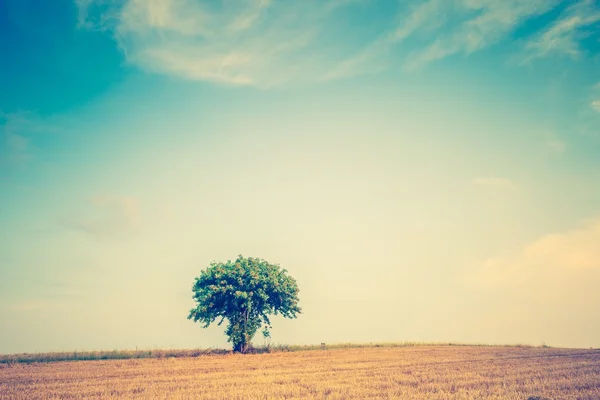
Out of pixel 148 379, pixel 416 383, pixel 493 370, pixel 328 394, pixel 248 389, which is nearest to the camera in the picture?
pixel 328 394

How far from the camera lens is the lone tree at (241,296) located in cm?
4175

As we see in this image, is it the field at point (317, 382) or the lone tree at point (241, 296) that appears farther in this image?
the lone tree at point (241, 296)

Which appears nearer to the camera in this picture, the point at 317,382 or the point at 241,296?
the point at 317,382

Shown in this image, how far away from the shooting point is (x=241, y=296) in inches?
1628

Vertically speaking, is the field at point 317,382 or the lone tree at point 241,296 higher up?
the lone tree at point 241,296

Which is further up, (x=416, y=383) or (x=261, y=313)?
(x=261, y=313)

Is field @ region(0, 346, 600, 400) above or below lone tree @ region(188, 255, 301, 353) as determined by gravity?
below

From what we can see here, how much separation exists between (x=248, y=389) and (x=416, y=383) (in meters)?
7.63

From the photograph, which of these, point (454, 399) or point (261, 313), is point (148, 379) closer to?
point (454, 399)

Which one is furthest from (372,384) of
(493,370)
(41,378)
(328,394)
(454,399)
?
(41,378)

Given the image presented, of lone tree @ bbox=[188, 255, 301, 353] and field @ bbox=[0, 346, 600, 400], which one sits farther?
lone tree @ bbox=[188, 255, 301, 353]

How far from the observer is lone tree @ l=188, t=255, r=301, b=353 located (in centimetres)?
4175

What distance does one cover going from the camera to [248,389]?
55.1ft

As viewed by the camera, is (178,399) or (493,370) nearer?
(178,399)
